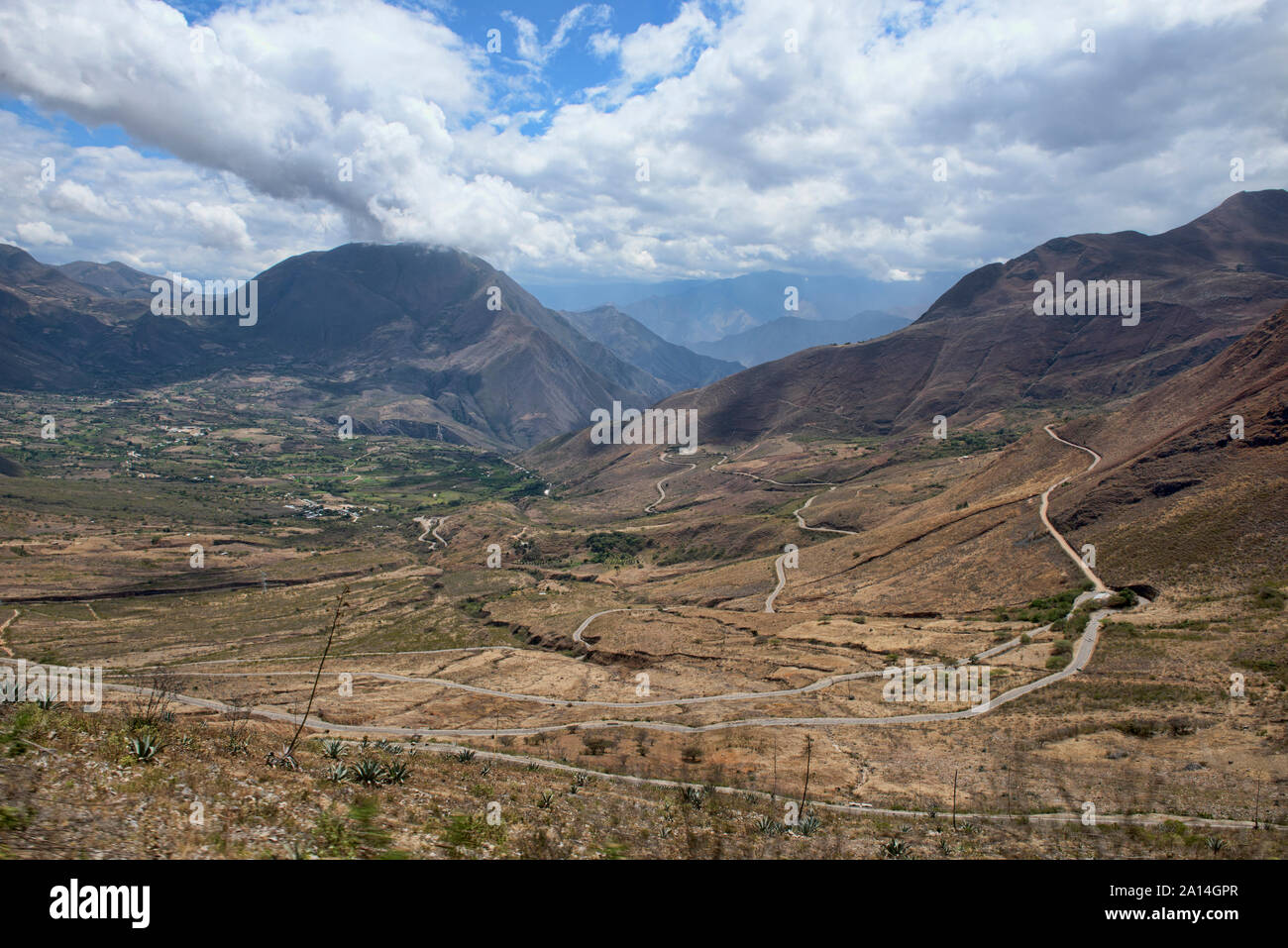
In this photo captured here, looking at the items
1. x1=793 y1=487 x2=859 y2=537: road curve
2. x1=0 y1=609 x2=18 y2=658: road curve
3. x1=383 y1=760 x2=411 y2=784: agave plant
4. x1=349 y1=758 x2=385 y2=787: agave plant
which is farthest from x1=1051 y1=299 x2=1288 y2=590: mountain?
x1=0 y1=609 x2=18 y2=658: road curve

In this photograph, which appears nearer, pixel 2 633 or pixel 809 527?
pixel 2 633

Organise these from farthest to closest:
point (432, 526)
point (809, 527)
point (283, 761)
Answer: point (432, 526)
point (809, 527)
point (283, 761)

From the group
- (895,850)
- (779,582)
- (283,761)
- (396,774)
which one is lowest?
(895,850)

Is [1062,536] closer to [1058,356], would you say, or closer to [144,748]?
[144,748]

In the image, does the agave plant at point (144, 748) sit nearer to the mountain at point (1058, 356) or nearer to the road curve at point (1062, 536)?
the road curve at point (1062, 536)

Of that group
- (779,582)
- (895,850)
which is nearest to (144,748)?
(895,850)

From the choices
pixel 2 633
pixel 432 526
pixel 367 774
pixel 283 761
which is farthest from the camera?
pixel 432 526

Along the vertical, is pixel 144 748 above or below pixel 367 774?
above
